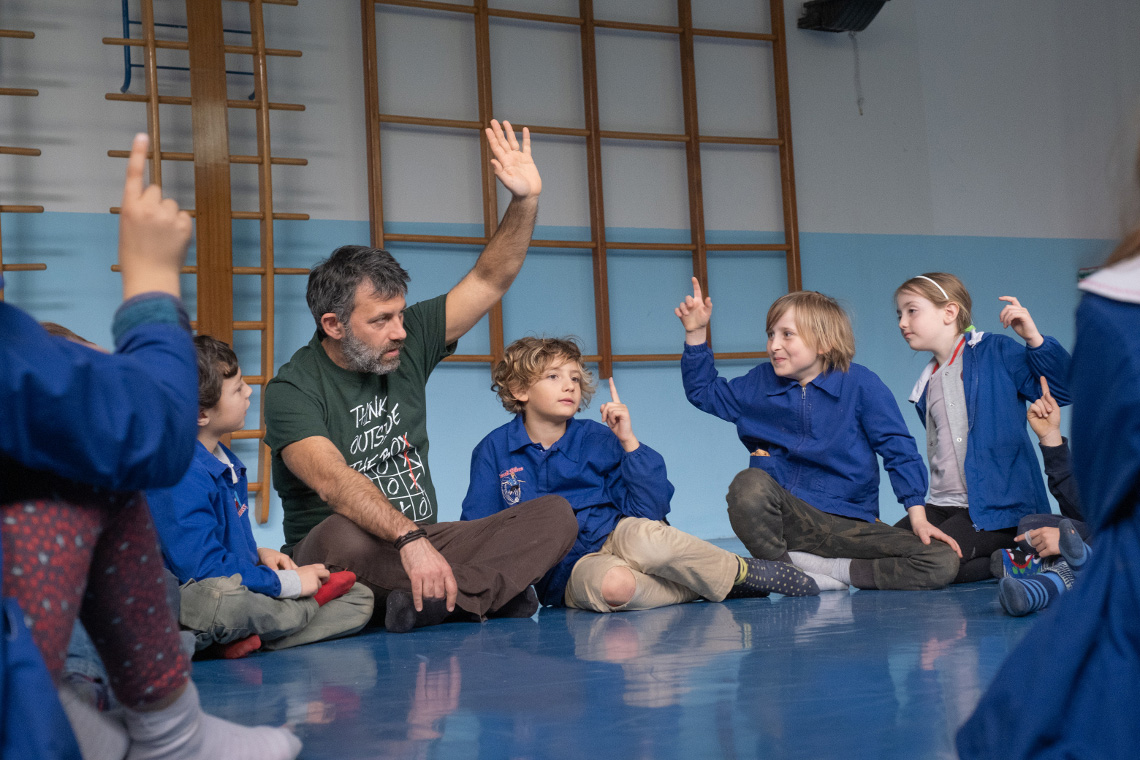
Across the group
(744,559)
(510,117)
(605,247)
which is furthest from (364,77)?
(744,559)

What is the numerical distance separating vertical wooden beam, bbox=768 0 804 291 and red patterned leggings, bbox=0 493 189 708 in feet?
12.2

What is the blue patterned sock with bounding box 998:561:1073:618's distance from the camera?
5.70ft

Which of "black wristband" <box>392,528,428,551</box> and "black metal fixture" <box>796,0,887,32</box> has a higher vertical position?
"black metal fixture" <box>796,0,887,32</box>

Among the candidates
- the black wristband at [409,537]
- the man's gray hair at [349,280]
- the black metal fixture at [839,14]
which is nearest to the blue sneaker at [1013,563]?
the black wristband at [409,537]

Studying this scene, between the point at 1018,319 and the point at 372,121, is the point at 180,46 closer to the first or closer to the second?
the point at 372,121

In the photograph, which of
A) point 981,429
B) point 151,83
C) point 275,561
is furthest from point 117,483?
point 151,83

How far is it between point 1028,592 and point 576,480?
1076 mm

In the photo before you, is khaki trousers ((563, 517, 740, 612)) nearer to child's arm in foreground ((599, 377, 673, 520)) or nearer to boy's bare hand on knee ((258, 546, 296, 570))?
child's arm in foreground ((599, 377, 673, 520))

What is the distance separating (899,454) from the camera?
252 cm

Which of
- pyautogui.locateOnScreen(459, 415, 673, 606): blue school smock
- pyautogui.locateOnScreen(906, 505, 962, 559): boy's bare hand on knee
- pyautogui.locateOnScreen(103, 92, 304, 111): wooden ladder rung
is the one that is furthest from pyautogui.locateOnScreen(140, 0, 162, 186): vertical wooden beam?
pyautogui.locateOnScreen(906, 505, 962, 559): boy's bare hand on knee

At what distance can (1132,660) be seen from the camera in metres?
0.67

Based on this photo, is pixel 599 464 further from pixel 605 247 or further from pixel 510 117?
pixel 510 117

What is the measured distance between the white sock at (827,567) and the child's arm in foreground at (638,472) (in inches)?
15.5

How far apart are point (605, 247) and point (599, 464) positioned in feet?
5.88
